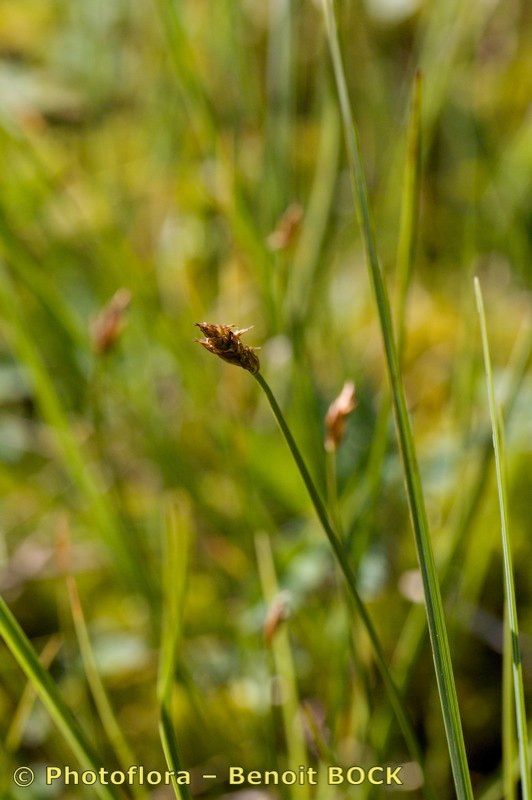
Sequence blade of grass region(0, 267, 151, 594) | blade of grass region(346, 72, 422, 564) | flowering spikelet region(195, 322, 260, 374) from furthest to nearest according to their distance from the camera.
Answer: blade of grass region(0, 267, 151, 594)
blade of grass region(346, 72, 422, 564)
flowering spikelet region(195, 322, 260, 374)

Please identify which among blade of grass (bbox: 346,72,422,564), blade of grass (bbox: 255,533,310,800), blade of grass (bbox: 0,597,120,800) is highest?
blade of grass (bbox: 346,72,422,564)

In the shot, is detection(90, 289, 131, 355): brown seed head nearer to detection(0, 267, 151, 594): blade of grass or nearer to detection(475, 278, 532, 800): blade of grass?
detection(0, 267, 151, 594): blade of grass

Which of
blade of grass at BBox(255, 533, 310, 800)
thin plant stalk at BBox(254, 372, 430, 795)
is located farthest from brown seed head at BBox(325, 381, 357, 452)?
blade of grass at BBox(255, 533, 310, 800)

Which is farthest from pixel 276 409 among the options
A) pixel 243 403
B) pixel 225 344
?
pixel 243 403

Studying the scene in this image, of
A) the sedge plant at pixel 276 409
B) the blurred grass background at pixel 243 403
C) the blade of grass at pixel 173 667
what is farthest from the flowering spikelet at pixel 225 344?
the blurred grass background at pixel 243 403

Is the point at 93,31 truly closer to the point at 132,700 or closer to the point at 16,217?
the point at 16,217
